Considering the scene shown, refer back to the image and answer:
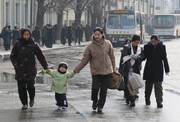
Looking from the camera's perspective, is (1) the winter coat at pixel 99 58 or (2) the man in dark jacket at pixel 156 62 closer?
(1) the winter coat at pixel 99 58

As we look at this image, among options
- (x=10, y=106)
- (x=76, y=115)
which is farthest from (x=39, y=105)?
(x=76, y=115)

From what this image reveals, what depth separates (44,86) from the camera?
18.5 m

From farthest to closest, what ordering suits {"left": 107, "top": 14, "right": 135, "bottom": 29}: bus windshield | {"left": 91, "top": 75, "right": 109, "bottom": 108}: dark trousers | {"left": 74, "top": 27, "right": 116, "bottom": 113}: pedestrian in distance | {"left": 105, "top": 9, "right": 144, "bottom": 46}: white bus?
{"left": 107, "top": 14, "right": 135, "bottom": 29}: bus windshield → {"left": 105, "top": 9, "right": 144, "bottom": 46}: white bus → {"left": 91, "top": 75, "right": 109, "bottom": 108}: dark trousers → {"left": 74, "top": 27, "right": 116, "bottom": 113}: pedestrian in distance

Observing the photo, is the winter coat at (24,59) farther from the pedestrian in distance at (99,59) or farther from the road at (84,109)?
the pedestrian in distance at (99,59)

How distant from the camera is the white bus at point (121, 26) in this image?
2061 inches

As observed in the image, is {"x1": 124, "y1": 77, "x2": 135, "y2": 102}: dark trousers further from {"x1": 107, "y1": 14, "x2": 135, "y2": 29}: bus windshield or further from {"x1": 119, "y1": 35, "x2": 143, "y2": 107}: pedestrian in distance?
{"x1": 107, "y1": 14, "x2": 135, "y2": 29}: bus windshield

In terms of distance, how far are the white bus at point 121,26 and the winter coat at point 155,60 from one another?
37725 mm

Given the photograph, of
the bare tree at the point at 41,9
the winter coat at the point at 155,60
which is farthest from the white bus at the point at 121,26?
the winter coat at the point at 155,60

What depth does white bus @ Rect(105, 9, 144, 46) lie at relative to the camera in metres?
52.3

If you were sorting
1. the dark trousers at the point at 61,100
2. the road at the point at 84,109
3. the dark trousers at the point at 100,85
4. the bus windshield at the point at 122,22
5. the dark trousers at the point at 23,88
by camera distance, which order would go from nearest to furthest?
the road at the point at 84,109 → the dark trousers at the point at 100,85 → the dark trousers at the point at 23,88 → the dark trousers at the point at 61,100 → the bus windshield at the point at 122,22

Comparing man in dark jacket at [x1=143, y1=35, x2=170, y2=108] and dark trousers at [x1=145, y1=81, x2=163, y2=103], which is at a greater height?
man in dark jacket at [x1=143, y1=35, x2=170, y2=108]

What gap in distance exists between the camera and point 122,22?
53000 mm

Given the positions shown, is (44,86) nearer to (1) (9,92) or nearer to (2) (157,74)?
(1) (9,92)

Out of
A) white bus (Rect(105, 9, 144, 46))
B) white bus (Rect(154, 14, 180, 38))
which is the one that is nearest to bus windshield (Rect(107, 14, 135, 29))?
white bus (Rect(105, 9, 144, 46))
